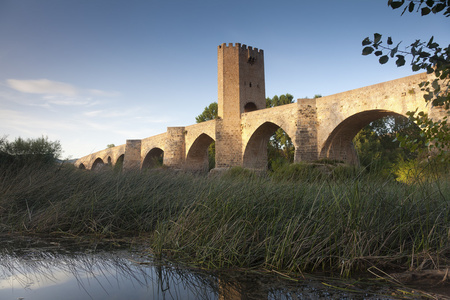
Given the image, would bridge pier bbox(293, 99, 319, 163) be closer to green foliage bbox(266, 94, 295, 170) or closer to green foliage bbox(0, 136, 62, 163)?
green foliage bbox(266, 94, 295, 170)

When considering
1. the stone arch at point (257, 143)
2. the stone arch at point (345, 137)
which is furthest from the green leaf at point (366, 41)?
the stone arch at point (257, 143)

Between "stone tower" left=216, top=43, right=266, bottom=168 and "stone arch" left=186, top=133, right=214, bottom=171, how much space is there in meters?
3.25

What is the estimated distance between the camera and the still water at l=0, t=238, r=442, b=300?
1.95 meters

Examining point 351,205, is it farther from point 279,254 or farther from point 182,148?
point 182,148

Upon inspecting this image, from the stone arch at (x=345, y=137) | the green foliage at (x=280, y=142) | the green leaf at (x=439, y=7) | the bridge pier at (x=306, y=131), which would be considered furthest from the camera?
the green foliage at (x=280, y=142)

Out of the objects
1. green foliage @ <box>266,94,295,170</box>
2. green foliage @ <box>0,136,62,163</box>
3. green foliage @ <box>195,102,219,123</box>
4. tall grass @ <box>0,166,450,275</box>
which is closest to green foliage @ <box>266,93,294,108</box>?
green foliage @ <box>266,94,295,170</box>

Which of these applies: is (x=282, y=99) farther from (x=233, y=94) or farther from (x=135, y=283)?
(x=135, y=283)

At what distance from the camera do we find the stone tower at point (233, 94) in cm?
1755

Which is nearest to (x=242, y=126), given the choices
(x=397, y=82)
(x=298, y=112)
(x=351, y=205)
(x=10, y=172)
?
(x=298, y=112)

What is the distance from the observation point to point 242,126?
57.1 feet

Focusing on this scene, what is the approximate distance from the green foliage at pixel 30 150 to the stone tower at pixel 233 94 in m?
10.2

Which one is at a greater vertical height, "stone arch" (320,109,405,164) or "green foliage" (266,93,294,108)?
"green foliage" (266,93,294,108)

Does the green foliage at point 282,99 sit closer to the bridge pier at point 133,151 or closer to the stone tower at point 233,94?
the stone tower at point 233,94

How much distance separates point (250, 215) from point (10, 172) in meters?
5.05
